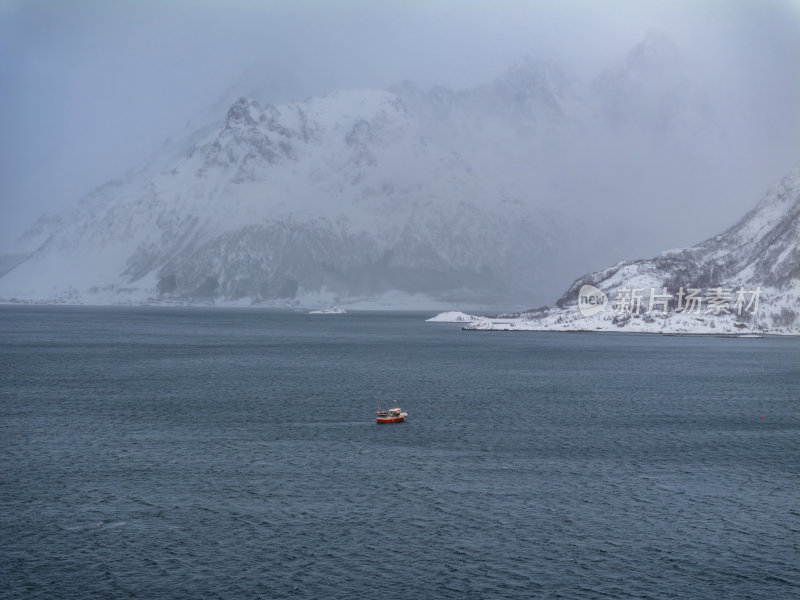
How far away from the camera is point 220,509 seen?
6300cm

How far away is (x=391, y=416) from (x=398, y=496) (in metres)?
36.0

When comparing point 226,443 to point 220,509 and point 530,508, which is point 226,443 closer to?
point 220,509

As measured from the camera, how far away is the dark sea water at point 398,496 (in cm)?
5016

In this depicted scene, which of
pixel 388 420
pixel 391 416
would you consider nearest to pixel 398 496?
pixel 388 420

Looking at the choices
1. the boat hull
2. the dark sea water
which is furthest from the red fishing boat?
the dark sea water

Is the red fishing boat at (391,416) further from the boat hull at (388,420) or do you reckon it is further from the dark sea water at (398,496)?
the dark sea water at (398,496)

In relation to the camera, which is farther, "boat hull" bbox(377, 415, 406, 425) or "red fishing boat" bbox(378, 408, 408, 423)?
"red fishing boat" bbox(378, 408, 408, 423)

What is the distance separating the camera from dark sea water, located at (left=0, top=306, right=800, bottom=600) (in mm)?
50156

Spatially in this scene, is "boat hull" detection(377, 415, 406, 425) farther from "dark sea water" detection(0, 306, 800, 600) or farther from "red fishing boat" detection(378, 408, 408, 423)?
"dark sea water" detection(0, 306, 800, 600)

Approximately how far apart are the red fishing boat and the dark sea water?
88.0 inches

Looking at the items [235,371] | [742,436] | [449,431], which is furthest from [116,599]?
[235,371]

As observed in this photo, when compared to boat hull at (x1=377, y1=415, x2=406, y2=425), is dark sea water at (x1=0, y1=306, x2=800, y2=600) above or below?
below

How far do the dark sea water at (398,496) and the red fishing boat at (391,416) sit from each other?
224 centimetres

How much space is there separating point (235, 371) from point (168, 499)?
100618 millimetres
